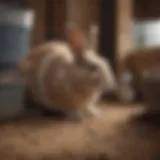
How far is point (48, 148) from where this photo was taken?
806 millimetres

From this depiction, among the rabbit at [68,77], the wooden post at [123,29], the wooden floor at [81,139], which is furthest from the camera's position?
the wooden post at [123,29]

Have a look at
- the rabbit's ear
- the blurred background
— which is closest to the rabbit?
the rabbit's ear

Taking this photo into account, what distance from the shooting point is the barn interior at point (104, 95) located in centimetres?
81

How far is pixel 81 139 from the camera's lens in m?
0.90

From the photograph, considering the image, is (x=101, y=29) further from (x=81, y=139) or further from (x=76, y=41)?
(x=81, y=139)

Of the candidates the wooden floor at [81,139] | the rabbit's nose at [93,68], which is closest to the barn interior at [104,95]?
the wooden floor at [81,139]

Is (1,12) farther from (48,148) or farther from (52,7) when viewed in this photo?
(48,148)

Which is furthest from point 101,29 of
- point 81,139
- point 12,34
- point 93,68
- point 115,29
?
point 81,139

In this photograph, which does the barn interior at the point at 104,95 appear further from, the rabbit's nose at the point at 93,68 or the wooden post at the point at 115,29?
the rabbit's nose at the point at 93,68

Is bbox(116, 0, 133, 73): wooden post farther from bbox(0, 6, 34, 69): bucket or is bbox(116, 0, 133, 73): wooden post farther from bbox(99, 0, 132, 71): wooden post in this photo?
bbox(0, 6, 34, 69): bucket

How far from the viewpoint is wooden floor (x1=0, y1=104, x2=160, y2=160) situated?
29.4 inches

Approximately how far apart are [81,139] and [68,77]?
26 cm

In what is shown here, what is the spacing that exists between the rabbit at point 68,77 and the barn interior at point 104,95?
44 mm

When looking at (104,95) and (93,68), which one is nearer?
(93,68)
